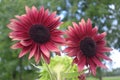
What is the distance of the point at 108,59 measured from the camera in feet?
3.92

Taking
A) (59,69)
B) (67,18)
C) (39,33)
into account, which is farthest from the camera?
(67,18)

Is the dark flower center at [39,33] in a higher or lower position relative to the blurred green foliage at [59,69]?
higher

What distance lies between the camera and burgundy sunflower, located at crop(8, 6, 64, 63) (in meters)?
1.11

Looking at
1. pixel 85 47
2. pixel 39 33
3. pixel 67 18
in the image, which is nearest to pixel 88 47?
pixel 85 47

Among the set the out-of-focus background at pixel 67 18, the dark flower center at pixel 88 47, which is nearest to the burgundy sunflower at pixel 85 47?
the dark flower center at pixel 88 47

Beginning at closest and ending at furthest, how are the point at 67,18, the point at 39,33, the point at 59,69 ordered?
the point at 39,33 < the point at 59,69 < the point at 67,18

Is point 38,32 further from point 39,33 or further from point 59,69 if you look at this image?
point 59,69

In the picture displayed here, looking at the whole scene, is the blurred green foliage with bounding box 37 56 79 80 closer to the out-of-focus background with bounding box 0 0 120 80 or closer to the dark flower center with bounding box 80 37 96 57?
the dark flower center with bounding box 80 37 96 57

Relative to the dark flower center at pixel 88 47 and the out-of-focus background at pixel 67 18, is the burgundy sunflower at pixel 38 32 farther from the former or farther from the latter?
the out-of-focus background at pixel 67 18

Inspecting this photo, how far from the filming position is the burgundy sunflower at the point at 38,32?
43.6 inches

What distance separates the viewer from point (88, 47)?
3.90 feet

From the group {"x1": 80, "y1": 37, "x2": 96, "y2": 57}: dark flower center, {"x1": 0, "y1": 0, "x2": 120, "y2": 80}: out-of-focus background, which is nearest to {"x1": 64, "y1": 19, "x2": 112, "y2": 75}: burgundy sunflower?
{"x1": 80, "y1": 37, "x2": 96, "y2": 57}: dark flower center

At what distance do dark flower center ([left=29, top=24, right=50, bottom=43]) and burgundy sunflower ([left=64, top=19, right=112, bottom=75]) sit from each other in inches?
3.9

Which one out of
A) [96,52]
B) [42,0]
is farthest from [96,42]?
[42,0]
